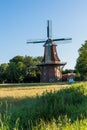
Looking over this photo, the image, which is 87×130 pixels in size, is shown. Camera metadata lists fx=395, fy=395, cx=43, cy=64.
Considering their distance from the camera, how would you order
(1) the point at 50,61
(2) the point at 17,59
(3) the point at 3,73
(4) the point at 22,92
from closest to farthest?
1. (4) the point at 22,92
2. (1) the point at 50,61
3. (3) the point at 3,73
4. (2) the point at 17,59

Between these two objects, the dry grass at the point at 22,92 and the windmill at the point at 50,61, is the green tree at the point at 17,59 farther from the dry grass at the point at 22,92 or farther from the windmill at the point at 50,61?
the dry grass at the point at 22,92

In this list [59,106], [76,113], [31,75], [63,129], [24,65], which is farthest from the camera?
[24,65]

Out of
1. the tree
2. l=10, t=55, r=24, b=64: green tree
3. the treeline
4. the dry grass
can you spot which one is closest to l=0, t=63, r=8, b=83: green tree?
the treeline

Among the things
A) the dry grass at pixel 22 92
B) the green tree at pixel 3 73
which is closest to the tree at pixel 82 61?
the dry grass at pixel 22 92

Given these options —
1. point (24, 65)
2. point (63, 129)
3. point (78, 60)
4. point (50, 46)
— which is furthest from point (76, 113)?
point (24, 65)

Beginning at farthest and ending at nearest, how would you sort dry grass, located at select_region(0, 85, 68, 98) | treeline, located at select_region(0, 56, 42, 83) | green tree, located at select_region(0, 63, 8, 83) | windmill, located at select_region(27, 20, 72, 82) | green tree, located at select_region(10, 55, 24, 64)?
green tree, located at select_region(10, 55, 24, 64) < green tree, located at select_region(0, 63, 8, 83) < treeline, located at select_region(0, 56, 42, 83) < windmill, located at select_region(27, 20, 72, 82) < dry grass, located at select_region(0, 85, 68, 98)

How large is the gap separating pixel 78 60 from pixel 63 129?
220ft

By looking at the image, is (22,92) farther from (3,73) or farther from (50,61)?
(3,73)

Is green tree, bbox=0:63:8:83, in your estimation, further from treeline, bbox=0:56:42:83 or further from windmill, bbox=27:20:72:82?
windmill, bbox=27:20:72:82

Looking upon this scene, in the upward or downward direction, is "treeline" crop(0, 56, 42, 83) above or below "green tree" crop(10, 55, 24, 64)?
below

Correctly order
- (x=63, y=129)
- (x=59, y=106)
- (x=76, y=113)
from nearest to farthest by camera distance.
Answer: (x=63, y=129)
(x=76, y=113)
(x=59, y=106)

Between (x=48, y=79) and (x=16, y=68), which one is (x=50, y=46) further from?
(x=16, y=68)

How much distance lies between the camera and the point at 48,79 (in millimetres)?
85812

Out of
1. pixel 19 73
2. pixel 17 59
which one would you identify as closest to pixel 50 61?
pixel 19 73
